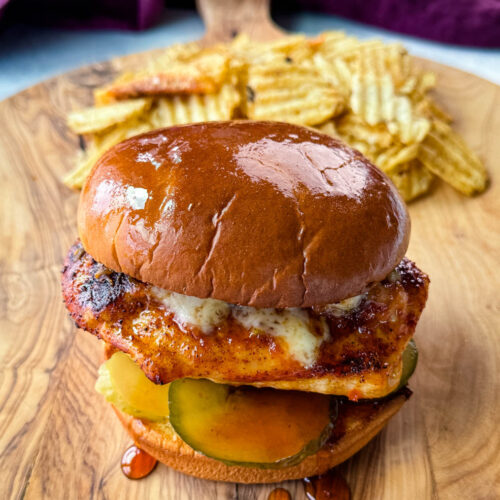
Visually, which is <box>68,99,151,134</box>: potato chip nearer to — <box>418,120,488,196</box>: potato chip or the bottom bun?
<box>418,120,488,196</box>: potato chip

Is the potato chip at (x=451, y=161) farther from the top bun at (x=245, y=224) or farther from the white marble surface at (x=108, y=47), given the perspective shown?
the white marble surface at (x=108, y=47)

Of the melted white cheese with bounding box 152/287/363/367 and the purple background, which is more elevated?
the melted white cheese with bounding box 152/287/363/367

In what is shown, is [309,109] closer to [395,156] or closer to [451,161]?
[395,156]

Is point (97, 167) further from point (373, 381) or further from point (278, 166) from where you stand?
point (373, 381)

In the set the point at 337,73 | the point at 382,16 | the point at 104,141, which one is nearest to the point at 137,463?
the point at 104,141

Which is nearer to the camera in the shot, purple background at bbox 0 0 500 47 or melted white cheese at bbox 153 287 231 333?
melted white cheese at bbox 153 287 231 333

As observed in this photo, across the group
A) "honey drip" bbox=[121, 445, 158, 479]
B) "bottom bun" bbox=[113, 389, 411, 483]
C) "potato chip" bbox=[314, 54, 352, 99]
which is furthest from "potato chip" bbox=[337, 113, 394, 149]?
"honey drip" bbox=[121, 445, 158, 479]

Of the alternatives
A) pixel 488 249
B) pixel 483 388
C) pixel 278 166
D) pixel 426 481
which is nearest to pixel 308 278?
pixel 278 166
